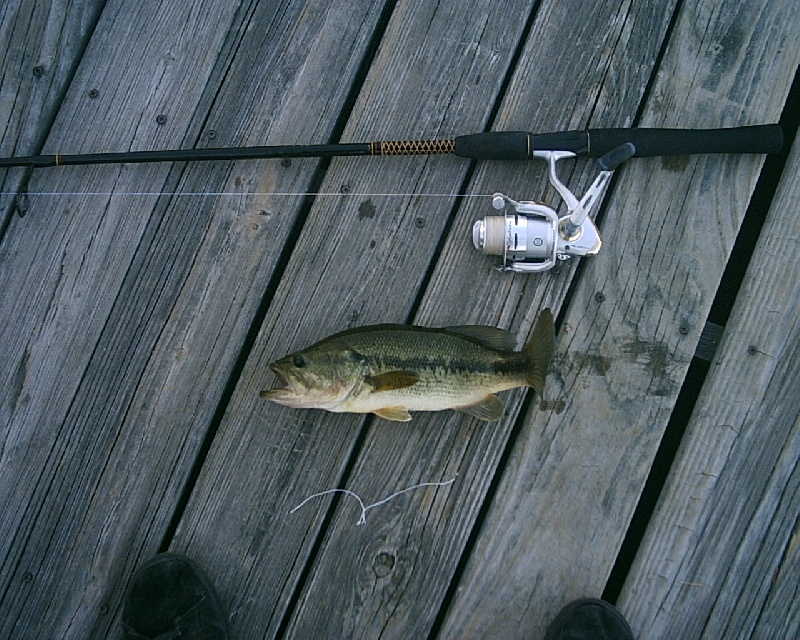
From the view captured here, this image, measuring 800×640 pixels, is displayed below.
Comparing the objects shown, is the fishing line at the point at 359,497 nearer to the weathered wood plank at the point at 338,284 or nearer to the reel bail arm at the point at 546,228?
the weathered wood plank at the point at 338,284

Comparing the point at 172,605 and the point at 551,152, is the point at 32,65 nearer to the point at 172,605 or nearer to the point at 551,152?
the point at 551,152

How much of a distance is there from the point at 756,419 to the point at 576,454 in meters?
0.84

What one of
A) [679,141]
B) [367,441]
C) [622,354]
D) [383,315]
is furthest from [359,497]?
[679,141]

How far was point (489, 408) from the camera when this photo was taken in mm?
2658

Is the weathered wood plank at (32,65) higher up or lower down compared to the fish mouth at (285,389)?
higher up

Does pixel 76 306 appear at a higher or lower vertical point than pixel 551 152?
lower

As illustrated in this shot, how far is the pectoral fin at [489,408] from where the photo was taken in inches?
104

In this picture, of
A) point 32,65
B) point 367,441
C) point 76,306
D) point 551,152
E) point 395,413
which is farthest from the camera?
point 32,65

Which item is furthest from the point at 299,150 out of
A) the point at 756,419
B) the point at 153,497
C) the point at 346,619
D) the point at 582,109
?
the point at 756,419

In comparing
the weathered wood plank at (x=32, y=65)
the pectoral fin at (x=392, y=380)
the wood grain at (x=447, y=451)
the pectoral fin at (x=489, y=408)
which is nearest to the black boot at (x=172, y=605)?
the wood grain at (x=447, y=451)

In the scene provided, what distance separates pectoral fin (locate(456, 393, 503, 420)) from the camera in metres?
2.65

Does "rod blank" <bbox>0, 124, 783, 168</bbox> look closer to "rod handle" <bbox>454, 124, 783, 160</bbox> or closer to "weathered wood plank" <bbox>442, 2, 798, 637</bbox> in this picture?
"rod handle" <bbox>454, 124, 783, 160</bbox>

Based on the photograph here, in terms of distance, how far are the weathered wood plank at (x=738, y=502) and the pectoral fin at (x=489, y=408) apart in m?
0.90

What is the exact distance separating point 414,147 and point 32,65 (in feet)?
6.81
